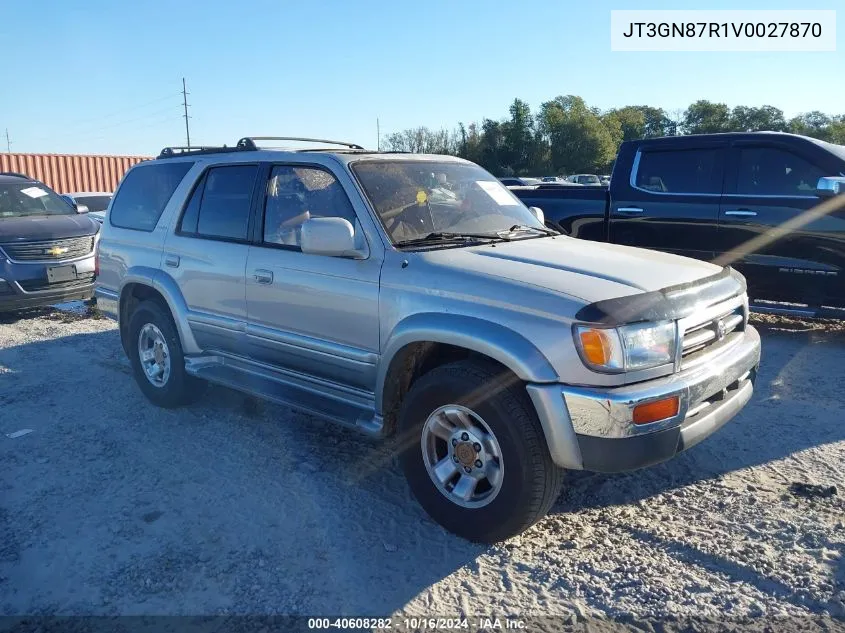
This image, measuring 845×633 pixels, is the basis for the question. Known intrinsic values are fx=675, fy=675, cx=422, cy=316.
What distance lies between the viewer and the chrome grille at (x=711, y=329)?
3.07 metres

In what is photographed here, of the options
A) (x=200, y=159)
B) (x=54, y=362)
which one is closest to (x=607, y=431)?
(x=200, y=159)

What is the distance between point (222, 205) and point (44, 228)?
5.42 m

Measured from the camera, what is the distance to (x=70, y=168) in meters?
24.5

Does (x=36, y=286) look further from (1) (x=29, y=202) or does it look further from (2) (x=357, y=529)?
(2) (x=357, y=529)

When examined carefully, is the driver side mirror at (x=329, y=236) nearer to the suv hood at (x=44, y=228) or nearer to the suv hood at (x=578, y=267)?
the suv hood at (x=578, y=267)

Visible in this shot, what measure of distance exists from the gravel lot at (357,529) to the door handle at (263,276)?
3.64 ft

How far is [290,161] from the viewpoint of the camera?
4254 millimetres

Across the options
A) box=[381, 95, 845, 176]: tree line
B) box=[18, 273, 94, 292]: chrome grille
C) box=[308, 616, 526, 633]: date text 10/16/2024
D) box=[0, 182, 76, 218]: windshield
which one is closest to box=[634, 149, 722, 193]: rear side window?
box=[308, 616, 526, 633]: date text 10/16/2024

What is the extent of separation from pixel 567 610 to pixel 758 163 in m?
5.40

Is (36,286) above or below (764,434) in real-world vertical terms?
above

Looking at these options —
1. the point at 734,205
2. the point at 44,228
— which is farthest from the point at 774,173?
the point at 44,228

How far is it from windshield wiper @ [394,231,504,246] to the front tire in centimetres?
79

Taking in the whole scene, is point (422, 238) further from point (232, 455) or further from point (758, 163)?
point (758, 163)

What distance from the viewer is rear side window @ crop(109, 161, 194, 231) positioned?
5.13 m
